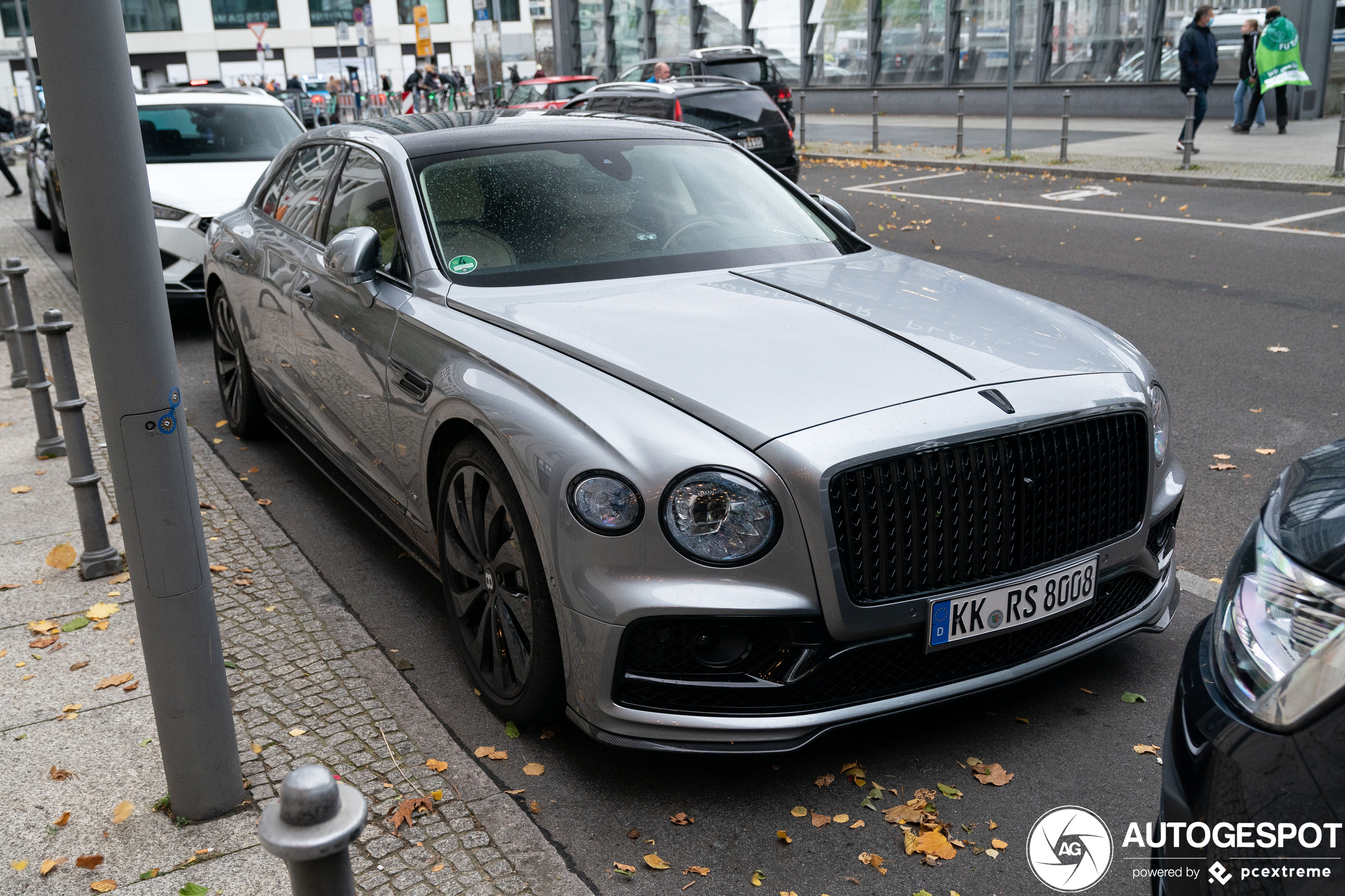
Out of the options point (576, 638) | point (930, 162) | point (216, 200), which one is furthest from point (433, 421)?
point (930, 162)

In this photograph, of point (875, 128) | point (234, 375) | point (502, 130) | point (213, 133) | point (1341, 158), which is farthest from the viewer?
point (875, 128)

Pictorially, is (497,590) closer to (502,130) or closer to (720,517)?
(720,517)

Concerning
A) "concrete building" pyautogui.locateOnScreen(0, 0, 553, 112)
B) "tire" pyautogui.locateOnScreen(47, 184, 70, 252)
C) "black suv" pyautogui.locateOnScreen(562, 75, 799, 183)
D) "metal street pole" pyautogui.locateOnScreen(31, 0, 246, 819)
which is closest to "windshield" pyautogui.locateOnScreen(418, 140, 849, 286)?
"metal street pole" pyautogui.locateOnScreen(31, 0, 246, 819)

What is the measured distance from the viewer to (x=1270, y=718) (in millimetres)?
1831

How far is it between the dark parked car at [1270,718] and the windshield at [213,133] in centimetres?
977

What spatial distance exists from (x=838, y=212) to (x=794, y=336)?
1689 mm

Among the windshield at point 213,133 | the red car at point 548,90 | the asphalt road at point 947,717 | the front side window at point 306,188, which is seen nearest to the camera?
the asphalt road at point 947,717

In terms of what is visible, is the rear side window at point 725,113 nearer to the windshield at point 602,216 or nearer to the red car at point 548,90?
the red car at point 548,90

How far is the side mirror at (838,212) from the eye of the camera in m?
4.87

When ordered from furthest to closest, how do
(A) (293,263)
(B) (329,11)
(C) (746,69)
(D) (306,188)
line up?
(B) (329,11) < (C) (746,69) < (D) (306,188) < (A) (293,263)

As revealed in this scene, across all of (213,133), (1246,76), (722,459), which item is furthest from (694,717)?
(1246,76)

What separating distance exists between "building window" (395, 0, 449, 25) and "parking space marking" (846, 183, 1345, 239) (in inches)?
2725

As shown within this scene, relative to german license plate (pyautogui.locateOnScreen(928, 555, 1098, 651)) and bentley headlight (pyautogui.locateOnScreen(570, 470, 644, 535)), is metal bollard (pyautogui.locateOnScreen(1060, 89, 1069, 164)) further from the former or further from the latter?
bentley headlight (pyautogui.locateOnScreen(570, 470, 644, 535))

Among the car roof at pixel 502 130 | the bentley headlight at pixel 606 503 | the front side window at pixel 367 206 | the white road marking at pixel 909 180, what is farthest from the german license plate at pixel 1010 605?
the white road marking at pixel 909 180
